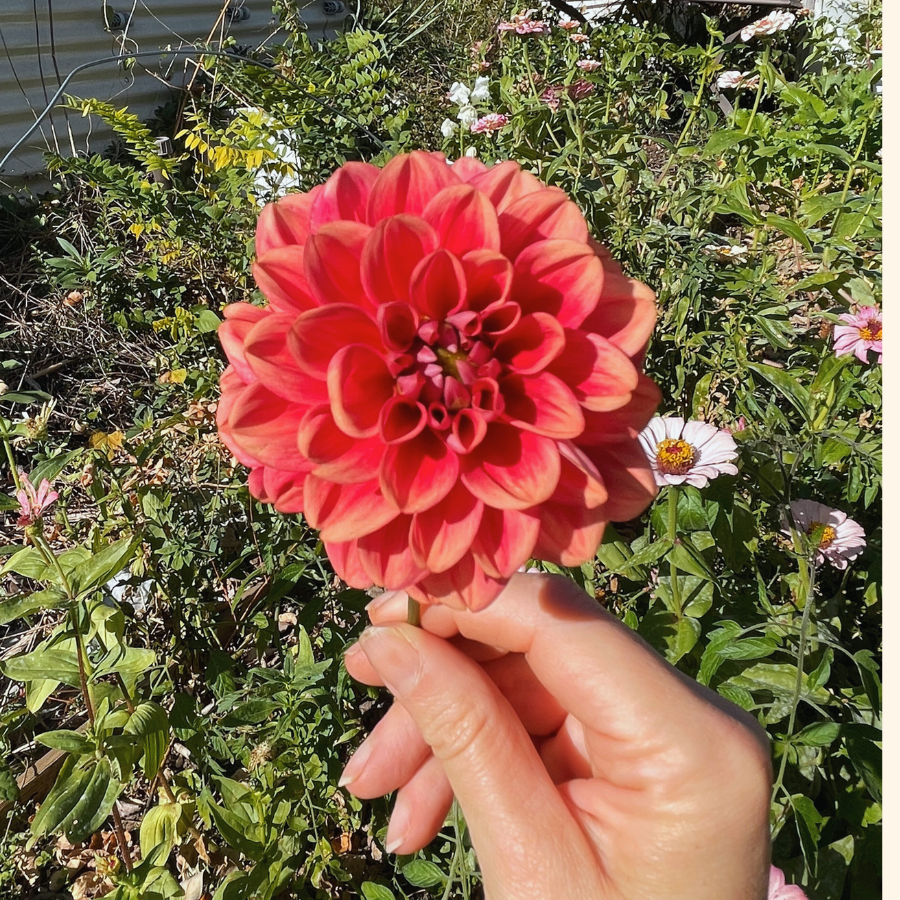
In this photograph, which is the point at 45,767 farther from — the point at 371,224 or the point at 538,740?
the point at 371,224

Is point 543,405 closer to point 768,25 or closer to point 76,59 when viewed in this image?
Result: point 768,25

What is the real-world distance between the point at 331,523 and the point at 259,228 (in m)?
0.38

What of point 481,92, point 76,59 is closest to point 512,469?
point 481,92

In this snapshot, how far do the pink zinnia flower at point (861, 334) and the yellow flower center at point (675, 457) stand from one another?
1.79ft

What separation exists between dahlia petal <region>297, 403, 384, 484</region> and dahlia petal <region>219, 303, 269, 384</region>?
12 cm

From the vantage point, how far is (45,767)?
66.6 inches

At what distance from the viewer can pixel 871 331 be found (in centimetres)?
174

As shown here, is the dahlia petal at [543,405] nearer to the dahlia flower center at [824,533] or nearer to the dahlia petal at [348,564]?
the dahlia petal at [348,564]

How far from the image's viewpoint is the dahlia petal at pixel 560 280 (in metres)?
0.75

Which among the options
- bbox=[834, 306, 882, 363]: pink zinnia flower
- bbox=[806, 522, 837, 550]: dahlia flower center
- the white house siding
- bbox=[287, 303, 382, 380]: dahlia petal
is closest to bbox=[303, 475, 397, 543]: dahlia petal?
bbox=[287, 303, 382, 380]: dahlia petal

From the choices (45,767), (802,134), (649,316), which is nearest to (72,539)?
(45,767)

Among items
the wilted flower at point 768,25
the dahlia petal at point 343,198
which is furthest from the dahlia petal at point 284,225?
the wilted flower at point 768,25

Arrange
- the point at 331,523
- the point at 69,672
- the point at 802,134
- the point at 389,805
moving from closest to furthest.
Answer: the point at 331,523 < the point at 69,672 < the point at 389,805 < the point at 802,134

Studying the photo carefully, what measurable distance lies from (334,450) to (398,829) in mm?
808
